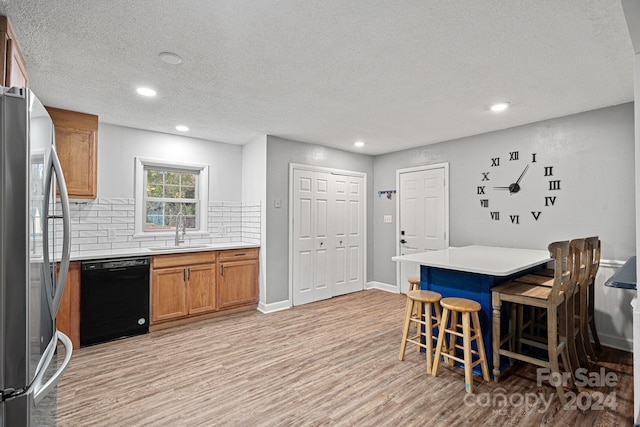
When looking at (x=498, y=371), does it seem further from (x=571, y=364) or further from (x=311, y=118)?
(x=311, y=118)

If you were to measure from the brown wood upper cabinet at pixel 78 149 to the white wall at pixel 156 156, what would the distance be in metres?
0.28

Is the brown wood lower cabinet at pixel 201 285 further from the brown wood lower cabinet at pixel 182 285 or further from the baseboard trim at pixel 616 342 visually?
the baseboard trim at pixel 616 342

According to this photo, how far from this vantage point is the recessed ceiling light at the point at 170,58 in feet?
7.23

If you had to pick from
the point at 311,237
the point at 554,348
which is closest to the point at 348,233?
the point at 311,237

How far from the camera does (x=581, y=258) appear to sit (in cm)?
252

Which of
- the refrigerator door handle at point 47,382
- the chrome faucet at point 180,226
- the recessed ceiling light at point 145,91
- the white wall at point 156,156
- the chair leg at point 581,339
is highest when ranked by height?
the recessed ceiling light at point 145,91

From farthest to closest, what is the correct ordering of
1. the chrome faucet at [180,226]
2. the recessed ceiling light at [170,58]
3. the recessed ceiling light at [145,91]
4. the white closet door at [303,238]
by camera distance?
1. the white closet door at [303,238]
2. the chrome faucet at [180,226]
3. the recessed ceiling light at [145,91]
4. the recessed ceiling light at [170,58]

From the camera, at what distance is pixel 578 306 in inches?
120

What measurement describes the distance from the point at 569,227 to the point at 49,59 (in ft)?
16.4

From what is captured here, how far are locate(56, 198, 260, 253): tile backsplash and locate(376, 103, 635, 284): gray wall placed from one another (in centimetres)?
293

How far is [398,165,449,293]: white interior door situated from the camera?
465cm

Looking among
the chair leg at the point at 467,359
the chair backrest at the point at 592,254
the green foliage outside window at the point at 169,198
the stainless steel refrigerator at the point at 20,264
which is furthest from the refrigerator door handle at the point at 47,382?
the chair backrest at the point at 592,254

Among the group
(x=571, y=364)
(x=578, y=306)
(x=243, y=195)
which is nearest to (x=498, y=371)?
(x=571, y=364)

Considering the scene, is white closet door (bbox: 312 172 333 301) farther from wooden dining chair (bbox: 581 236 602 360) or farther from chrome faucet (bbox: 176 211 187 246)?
wooden dining chair (bbox: 581 236 602 360)
